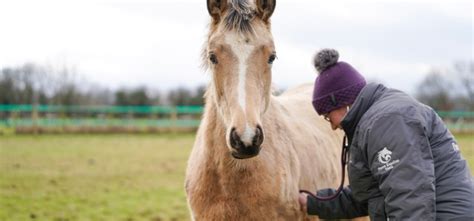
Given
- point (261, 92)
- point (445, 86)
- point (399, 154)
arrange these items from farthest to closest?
point (445, 86)
point (261, 92)
point (399, 154)

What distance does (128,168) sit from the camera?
49.5ft

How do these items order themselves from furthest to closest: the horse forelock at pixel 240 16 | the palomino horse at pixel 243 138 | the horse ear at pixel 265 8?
the horse ear at pixel 265 8, the horse forelock at pixel 240 16, the palomino horse at pixel 243 138

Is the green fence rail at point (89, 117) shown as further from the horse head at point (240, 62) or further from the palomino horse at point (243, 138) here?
the horse head at point (240, 62)

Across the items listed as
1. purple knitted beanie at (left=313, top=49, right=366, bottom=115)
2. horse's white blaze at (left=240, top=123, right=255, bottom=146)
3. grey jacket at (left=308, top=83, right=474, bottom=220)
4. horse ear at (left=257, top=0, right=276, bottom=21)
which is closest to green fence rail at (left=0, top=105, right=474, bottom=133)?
horse ear at (left=257, top=0, right=276, bottom=21)

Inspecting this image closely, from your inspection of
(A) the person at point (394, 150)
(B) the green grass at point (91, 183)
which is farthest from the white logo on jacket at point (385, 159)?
(B) the green grass at point (91, 183)

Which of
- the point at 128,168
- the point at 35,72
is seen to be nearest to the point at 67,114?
the point at 35,72

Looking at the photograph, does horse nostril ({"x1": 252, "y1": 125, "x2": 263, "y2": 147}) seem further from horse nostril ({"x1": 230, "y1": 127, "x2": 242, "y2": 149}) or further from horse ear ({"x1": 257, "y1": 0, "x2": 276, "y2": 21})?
horse ear ({"x1": 257, "y1": 0, "x2": 276, "y2": 21})

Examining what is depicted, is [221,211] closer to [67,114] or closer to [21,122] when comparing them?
[21,122]

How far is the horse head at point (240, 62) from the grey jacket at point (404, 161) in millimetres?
667

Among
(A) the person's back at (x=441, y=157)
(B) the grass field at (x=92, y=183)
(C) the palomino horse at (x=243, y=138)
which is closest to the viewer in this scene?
(A) the person's back at (x=441, y=157)

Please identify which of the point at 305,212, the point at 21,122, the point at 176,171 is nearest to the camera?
the point at 305,212

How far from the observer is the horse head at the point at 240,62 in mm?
3336

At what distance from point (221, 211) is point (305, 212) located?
85 cm

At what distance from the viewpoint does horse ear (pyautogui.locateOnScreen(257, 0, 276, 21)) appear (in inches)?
155
